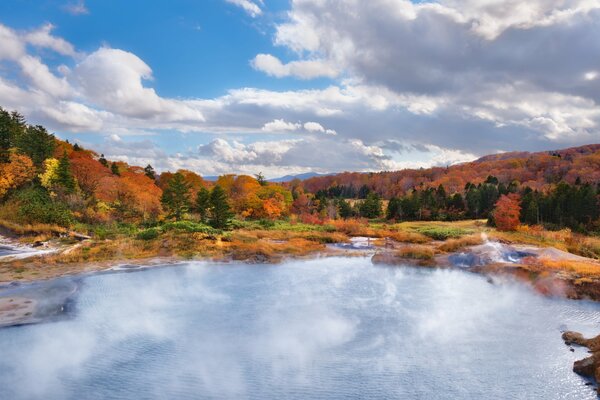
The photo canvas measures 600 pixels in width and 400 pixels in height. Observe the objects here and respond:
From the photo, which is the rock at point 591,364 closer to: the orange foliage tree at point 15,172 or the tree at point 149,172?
the orange foliage tree at point 15,172

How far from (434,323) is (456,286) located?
711 centimetres

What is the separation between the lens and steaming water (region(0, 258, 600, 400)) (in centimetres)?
991

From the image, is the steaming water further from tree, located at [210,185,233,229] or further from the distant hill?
the distant hill

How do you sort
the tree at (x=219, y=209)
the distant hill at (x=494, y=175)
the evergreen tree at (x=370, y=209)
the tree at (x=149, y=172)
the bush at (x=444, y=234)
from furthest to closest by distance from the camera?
the distant hill at (x=494, y=175), the tree at (x=149, y=172), the evergreen tree at (x=370, y=209), the bush at (x=444, y=234), the tree at (x=219, y=209)

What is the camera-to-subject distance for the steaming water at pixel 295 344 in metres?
9.91

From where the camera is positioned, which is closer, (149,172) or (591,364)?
(591,364)

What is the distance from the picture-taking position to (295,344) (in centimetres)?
1251

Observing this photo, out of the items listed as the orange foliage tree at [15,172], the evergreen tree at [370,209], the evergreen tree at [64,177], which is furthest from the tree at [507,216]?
the orange foliage tree at [15,172]

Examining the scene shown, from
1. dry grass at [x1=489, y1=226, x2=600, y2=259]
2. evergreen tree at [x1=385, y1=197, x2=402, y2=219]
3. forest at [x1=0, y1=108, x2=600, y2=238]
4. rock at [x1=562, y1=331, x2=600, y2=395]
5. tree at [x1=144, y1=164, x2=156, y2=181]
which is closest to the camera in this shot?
rock at [x1=562, y1=331, x2=600, y2=395]

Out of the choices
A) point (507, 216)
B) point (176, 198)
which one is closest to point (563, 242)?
point (507, 216)

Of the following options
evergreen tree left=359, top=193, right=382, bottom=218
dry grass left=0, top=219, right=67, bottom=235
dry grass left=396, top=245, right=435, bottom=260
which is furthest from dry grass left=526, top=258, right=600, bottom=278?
evergreen tree left=359, top=193, right=382, bottom=218

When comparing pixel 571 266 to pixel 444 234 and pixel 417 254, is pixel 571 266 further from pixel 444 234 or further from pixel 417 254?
pixel 444 234

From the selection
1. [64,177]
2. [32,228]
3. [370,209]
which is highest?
[64,177]

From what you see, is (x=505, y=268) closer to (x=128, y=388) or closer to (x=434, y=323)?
(x=434, y=323)
